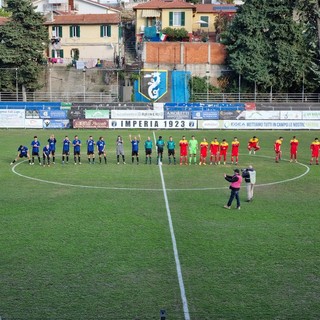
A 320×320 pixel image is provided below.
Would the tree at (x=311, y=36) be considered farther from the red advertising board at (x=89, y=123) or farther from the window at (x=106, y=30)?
the window at (x=106, y=30)

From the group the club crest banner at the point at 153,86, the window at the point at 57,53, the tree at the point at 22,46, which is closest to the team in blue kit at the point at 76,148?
the club crest banner at the point at 153,86

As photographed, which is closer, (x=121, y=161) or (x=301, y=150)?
(x=121, y=161)

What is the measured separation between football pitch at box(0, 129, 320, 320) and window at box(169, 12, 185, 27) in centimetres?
4661

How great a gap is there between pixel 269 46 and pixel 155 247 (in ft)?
152

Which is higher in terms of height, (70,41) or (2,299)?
(70,41)

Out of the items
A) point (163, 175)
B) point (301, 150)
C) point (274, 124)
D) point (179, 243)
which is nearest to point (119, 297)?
point (179, 243)

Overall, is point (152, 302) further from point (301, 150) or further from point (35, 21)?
point (35, 21)

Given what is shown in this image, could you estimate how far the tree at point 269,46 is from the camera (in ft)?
192

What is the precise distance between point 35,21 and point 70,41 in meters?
8.67

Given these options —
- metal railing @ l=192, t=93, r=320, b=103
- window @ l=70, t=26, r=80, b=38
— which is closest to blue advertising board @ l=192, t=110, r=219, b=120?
metal railing @ l=192, t=93, r=320, b=103

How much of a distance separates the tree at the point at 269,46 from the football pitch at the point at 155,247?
32.0 meters

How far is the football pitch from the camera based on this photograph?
12.6 m

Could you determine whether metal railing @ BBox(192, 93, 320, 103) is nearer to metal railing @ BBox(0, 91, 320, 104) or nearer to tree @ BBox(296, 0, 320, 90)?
metal railing @ BBox(0, 91, 320, 104)

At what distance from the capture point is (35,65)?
61094mm
